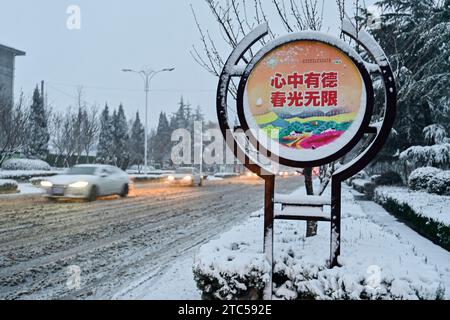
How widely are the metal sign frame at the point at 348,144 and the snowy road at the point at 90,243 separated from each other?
2252mm

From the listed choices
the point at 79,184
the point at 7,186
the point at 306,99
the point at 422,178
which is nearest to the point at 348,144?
the point at 306,99

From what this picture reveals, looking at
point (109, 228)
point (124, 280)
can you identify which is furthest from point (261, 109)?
point (109, 228)

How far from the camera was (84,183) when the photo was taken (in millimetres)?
15258

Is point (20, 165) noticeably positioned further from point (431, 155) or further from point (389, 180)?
point (431, 155)

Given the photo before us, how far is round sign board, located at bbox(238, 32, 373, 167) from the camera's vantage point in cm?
454

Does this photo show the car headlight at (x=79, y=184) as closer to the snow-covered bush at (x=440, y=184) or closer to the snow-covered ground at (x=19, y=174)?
the snow-covered ground at (x=19, y=174)

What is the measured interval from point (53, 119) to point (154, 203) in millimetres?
26361

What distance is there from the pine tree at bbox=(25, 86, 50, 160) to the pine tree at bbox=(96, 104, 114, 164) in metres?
11.4

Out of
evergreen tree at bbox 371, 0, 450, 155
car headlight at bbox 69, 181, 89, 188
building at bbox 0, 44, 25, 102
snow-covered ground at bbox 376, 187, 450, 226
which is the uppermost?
building at bbox 0, 44, 25, 102

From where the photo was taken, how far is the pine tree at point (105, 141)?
50.1 meters

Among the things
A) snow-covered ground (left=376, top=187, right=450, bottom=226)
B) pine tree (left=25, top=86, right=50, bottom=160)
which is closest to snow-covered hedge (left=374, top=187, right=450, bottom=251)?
snow-covered ground (left=376, top=187, right=450, bottom=226)

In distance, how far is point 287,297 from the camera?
407 cm

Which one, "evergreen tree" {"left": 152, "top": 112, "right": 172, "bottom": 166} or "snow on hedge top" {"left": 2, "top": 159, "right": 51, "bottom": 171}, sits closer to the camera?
"snow on hedge top" {"left": 2, "top": 159, "right": 51, "bottom": 171}

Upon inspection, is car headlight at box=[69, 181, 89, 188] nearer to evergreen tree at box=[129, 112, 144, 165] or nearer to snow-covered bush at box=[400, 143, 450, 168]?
snow-covered bush at box=[400, 143, 450, 168]
